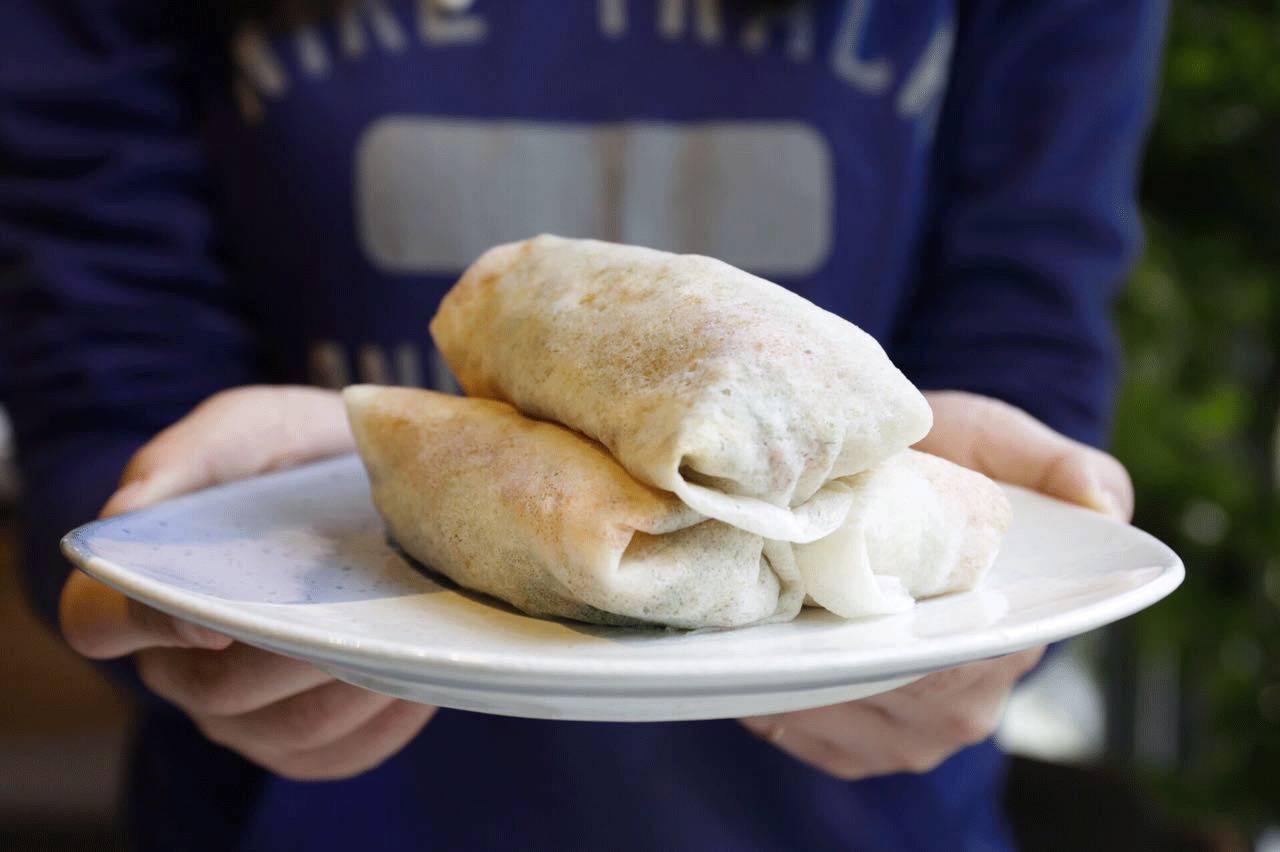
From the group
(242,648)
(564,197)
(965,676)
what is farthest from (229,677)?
(564,197)

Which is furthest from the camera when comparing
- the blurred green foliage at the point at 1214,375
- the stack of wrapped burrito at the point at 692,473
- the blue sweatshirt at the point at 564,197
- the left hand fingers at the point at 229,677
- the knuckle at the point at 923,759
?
the blurred green foliage at the point at 1214,375

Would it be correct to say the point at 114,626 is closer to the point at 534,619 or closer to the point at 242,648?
the point at 242,648

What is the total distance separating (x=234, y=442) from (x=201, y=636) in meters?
0.20

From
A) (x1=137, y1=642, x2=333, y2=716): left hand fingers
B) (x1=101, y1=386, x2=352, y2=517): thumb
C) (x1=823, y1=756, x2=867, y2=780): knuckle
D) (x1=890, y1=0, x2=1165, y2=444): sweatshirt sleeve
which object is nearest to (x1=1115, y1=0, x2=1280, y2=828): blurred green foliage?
(x1=890, y1=0, x2=1165, y2=444): sweatshirt sleeve

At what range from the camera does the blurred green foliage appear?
1.61 metres

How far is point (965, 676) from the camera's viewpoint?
2.24ft

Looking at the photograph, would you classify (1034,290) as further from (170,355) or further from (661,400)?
(170,355)

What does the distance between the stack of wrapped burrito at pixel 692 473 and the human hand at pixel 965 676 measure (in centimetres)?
10

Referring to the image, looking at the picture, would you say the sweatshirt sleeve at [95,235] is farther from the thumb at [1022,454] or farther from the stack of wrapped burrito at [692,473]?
the thumb at [1022,454]

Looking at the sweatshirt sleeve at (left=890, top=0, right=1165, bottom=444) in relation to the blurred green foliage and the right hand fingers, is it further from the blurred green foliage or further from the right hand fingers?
the right hand fingers

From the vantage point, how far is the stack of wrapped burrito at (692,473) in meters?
0.53

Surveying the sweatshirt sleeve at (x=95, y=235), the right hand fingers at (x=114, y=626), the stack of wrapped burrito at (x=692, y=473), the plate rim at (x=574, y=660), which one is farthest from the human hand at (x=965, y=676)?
the sweatshirt sleeve at (x=95, y=235)

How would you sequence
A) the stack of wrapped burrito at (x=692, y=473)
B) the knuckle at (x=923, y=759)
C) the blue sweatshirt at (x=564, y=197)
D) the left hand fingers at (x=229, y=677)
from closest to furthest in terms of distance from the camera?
1. the stack of wrapped burrito at (x=692, y=473)
2. the left hand fingers at (x=229, y=677)
3. the knuckle at (x=923, y=759)
4. the blue sweatshirt at (x=564, y=197)

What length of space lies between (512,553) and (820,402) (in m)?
0.16
